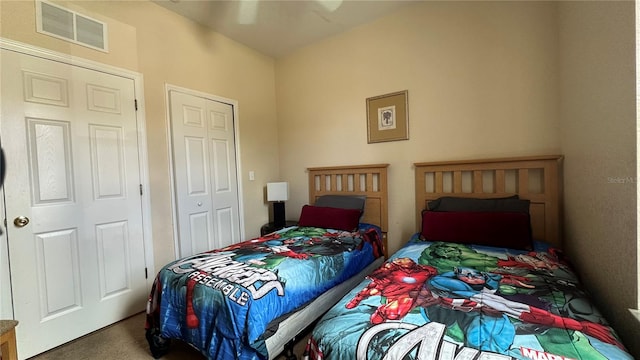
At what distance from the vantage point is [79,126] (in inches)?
76.9

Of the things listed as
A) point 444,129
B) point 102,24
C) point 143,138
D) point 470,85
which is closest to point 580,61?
point 470,85

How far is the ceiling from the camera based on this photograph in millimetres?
2434

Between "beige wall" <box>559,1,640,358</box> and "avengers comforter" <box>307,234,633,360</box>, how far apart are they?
0.15 metres

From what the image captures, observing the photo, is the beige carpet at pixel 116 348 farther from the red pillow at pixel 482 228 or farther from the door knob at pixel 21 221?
the red pillow at pixel 482 228

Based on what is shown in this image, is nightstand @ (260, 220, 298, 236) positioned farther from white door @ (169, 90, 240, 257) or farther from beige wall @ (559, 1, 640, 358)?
→ beige wall @ (559, 1, 640, 358)

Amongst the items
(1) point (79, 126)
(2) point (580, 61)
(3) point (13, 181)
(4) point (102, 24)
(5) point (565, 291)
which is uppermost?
(4) point (102, 24)

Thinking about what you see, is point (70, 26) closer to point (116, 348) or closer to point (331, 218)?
point (116, 348)

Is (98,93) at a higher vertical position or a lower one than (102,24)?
lower

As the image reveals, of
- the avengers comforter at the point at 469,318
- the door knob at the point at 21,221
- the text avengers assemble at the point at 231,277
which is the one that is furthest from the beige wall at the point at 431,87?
the door knob at the point at 21,221

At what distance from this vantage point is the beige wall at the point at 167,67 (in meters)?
1.99

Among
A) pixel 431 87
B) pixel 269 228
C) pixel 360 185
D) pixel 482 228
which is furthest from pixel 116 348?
pixel 431 87

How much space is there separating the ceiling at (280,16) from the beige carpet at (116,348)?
2.79m

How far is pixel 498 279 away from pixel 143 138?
9.14 ft

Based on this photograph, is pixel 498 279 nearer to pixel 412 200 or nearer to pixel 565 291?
pixel 565 291
